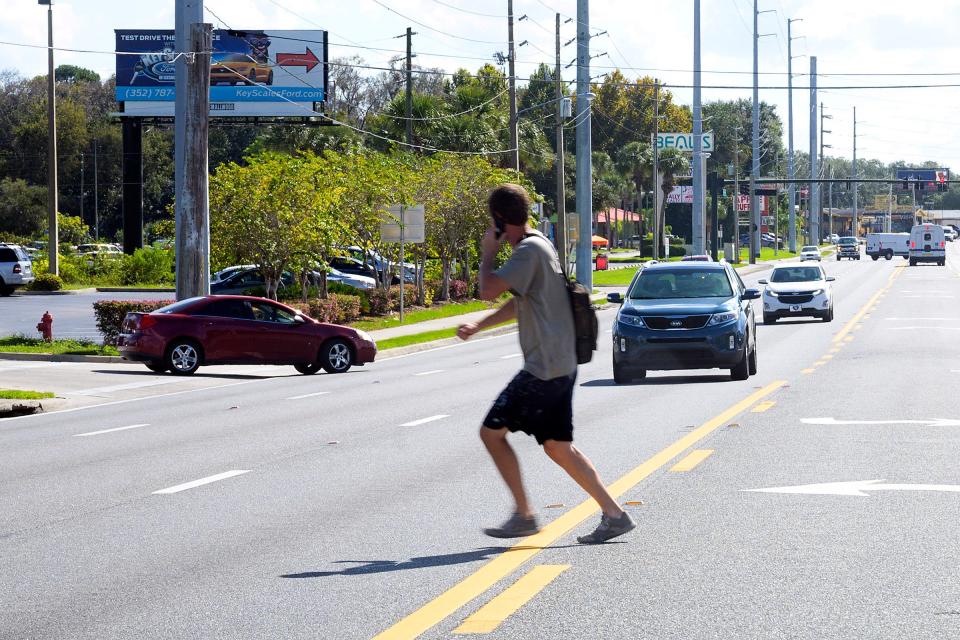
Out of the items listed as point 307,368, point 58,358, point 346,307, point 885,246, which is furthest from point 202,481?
point 885,246

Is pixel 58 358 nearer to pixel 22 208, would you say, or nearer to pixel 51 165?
pixel 51 165

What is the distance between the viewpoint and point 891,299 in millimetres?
49656

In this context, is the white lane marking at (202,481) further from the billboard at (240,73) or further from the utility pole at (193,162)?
the billboard at (240,73)

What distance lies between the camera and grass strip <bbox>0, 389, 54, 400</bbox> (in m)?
19.3

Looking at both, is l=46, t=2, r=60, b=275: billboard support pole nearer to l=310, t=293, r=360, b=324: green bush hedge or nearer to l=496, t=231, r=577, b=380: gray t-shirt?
l=310, t=293, r=360, b=324: green bush hedge

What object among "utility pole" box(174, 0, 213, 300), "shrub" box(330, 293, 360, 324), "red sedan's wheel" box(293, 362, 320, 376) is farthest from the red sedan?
"shrub" box(330, 293, 360, 324)

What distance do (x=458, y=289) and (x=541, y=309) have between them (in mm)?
43318

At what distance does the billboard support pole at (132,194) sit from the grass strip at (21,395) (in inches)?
1783

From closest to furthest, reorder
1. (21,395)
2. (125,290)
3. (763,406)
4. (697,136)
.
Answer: (763,406) → (21,395) → (125,290) → (697,136)

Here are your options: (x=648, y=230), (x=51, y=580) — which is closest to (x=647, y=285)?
(x=51, y=580)

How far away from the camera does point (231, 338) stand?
25.4m

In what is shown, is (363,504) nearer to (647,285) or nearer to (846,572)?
(846,572)

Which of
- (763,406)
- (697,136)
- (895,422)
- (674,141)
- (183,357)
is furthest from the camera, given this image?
(674,141)

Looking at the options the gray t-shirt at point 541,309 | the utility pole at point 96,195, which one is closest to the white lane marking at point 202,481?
the gray t-shirt at point 541,309
